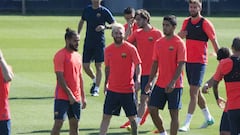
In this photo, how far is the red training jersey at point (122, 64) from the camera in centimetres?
1478

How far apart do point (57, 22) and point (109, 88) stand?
2693cm

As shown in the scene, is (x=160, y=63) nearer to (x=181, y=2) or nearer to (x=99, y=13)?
(x=99, y=13)

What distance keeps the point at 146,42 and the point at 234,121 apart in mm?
3973

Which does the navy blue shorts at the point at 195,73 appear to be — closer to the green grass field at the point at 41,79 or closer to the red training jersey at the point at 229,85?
the green grass field at the point at 41,79

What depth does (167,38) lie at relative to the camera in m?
14.9

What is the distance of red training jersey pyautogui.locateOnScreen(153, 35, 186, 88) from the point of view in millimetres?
14820

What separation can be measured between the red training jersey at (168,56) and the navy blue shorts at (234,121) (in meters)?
1.90

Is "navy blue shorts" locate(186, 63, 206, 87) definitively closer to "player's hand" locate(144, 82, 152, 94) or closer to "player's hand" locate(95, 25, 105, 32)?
"player's hand" locate(144, 82, 152, 94)

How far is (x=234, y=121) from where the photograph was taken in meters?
13.2

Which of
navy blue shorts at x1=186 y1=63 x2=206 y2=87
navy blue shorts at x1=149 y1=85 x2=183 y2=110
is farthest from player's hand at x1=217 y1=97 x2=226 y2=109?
navy blue shorts at x1=186 y1=63 x2=206 y2=87

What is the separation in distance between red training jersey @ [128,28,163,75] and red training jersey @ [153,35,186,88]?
65.3 inches

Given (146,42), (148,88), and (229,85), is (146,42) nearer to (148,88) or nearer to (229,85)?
(148,88)

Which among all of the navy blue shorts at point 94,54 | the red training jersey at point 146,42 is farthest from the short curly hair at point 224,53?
the navy blue shorts at point 94,54

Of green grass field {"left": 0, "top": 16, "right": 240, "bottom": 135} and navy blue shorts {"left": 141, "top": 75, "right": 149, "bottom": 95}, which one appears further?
green grass field {"left": 0, "top": 16, "right": 240, "bottom": 135}
